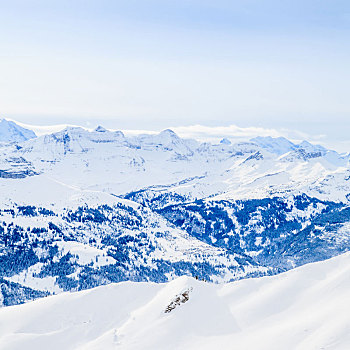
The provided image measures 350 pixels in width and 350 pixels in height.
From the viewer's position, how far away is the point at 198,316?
73688 mm

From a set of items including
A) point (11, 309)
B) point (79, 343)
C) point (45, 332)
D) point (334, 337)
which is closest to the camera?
point (334, 337)

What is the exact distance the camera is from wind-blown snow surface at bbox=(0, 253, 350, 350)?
5994 centimetres

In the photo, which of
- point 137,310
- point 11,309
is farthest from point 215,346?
point 11,309

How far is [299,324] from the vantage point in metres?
60.6

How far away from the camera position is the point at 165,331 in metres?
70.8

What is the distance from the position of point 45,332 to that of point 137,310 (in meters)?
16.2

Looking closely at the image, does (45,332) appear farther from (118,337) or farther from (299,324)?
(299,324)

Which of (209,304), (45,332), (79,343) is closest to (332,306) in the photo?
(209,304)

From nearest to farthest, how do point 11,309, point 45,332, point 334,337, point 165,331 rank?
point 334,337 < point 165,331 < point 45,332 < point 11,309

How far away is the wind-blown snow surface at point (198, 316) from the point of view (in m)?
59.9

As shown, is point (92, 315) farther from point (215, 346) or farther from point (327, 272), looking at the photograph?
point (327, 272)

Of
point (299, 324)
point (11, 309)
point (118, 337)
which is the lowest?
point (11, 309)

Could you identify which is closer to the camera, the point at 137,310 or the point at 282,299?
the point at 282,299

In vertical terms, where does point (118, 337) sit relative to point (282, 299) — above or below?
below
